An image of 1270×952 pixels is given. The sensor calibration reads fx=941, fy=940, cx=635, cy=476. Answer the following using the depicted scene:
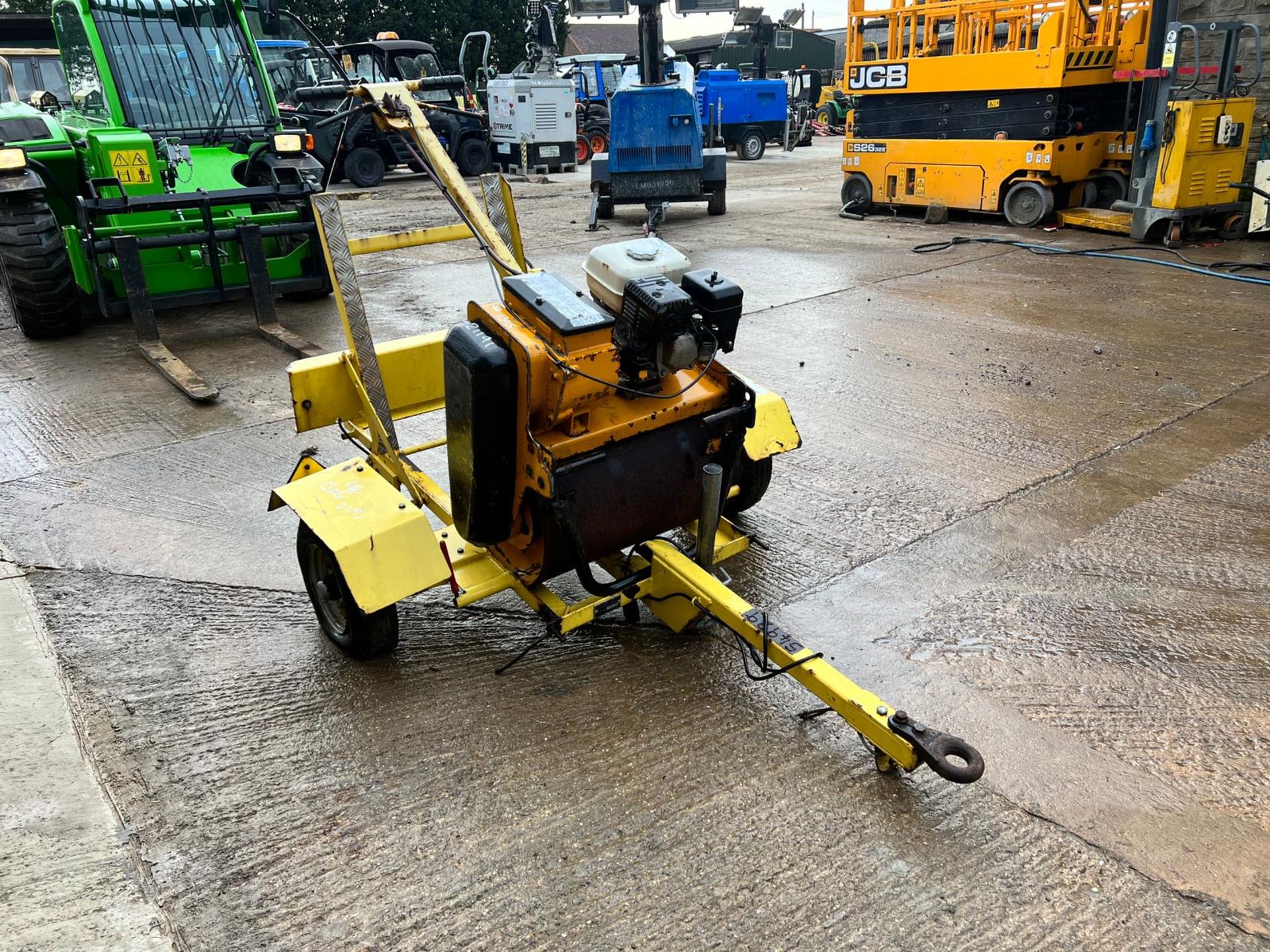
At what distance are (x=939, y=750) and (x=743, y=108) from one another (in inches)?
815

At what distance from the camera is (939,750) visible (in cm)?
221

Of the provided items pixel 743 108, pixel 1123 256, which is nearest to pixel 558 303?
pixel 1123 256

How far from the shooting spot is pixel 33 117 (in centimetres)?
720

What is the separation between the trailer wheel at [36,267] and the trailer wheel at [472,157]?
11.6 metres

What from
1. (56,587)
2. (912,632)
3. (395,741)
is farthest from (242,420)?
(912,632)

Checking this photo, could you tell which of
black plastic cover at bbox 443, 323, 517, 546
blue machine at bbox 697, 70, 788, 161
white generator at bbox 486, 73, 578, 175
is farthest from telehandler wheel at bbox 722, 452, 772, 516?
blue machine at bbox 697, 70, 788, 161

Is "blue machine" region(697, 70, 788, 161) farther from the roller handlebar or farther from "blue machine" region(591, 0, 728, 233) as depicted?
the roller handlebar

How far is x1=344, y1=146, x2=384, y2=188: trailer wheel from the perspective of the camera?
16.5 meters

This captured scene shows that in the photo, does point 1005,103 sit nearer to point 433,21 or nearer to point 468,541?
point 468,541

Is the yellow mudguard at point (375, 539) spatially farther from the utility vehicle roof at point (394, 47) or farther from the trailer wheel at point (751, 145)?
the trailer wheel at point (751, 145)

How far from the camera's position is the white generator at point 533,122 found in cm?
1752

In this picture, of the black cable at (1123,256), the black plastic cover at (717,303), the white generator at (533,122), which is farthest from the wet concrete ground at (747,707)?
the white generator at (533,122)

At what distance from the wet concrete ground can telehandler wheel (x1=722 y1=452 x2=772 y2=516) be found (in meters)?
0.20

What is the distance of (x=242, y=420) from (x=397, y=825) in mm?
3497
